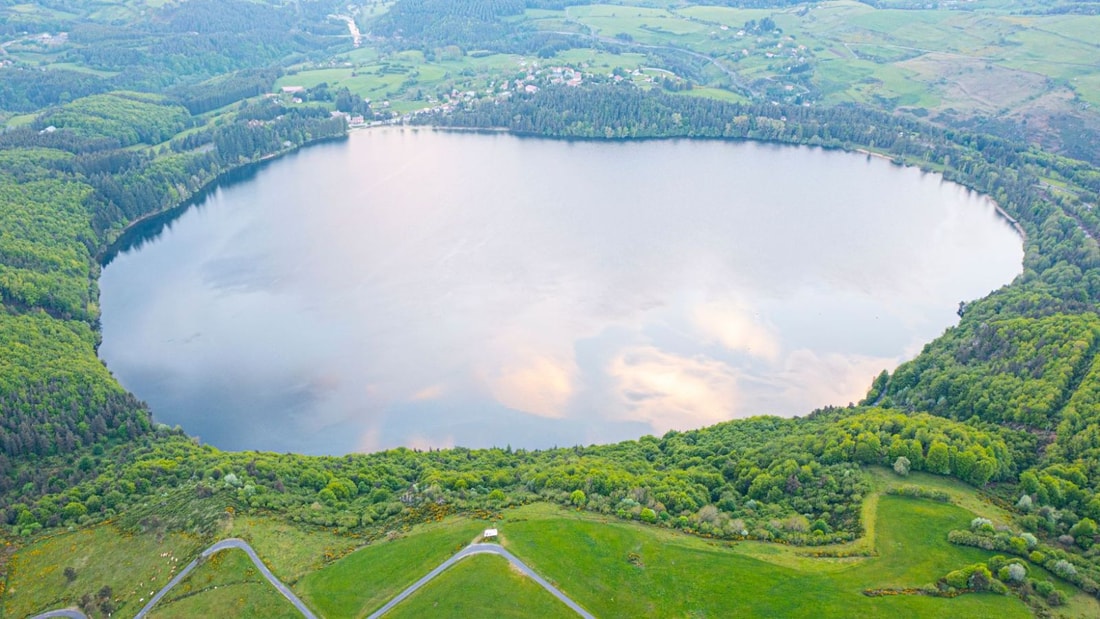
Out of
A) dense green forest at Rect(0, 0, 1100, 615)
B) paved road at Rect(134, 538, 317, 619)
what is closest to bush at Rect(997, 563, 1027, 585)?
dense green forest at Rect(0, 0, 1100, 615)

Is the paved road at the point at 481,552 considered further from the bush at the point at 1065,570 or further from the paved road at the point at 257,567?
the bush at the point at 1065,570

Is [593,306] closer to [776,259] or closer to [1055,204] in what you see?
[776,259]

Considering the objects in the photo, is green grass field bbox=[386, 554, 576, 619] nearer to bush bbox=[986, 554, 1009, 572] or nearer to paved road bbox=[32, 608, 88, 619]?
paved road bbox=[32, 608, 88, 619]

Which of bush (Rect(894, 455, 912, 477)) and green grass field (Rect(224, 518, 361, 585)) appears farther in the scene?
bush (Rect(894, 455, 912, 477))

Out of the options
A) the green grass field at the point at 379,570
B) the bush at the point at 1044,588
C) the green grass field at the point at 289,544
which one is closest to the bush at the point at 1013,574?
the bush at the point at 1044,588

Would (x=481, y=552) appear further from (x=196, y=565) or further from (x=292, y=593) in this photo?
(x=196, y=565)
